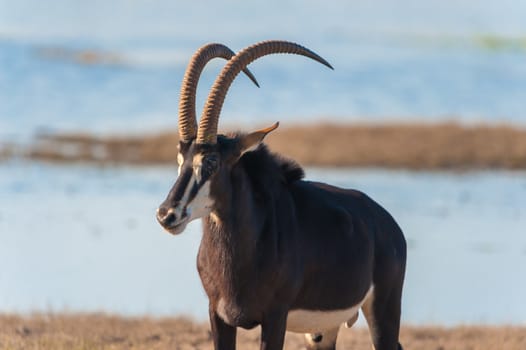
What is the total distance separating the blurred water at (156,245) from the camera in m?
15.1

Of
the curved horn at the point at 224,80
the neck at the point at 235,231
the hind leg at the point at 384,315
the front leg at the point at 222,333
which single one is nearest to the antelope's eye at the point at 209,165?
the curved horn at the point at 224,80

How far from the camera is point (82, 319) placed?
1255cm

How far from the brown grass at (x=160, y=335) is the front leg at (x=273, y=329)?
2.83 m

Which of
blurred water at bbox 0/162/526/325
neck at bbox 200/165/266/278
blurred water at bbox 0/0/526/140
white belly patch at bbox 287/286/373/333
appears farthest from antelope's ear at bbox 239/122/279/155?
blurred water at bbox 0/0/526/140

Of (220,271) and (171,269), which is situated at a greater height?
(220,271)

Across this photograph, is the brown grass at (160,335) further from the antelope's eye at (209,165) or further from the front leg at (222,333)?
the antelope's eye at (209,165)

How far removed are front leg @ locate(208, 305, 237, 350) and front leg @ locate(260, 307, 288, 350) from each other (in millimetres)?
272

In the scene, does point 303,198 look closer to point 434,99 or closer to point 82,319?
point 82,319

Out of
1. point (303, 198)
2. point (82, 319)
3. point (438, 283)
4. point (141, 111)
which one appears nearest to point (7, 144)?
point (141, 111)

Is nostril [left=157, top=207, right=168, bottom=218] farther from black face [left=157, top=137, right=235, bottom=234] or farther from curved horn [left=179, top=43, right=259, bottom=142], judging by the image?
curved horn [left=179, top=43, right=259, bottom=142]

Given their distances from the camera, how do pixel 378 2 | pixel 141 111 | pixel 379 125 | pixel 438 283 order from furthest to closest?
pixel 378 2 → pixel 141 111 → pixel 379 125 → pixel 438 283

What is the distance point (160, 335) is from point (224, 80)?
4.24 metres

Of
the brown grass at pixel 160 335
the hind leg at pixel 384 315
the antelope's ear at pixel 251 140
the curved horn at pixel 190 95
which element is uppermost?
the curved horn at pixel 190 95

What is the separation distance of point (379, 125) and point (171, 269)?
49.7ft
